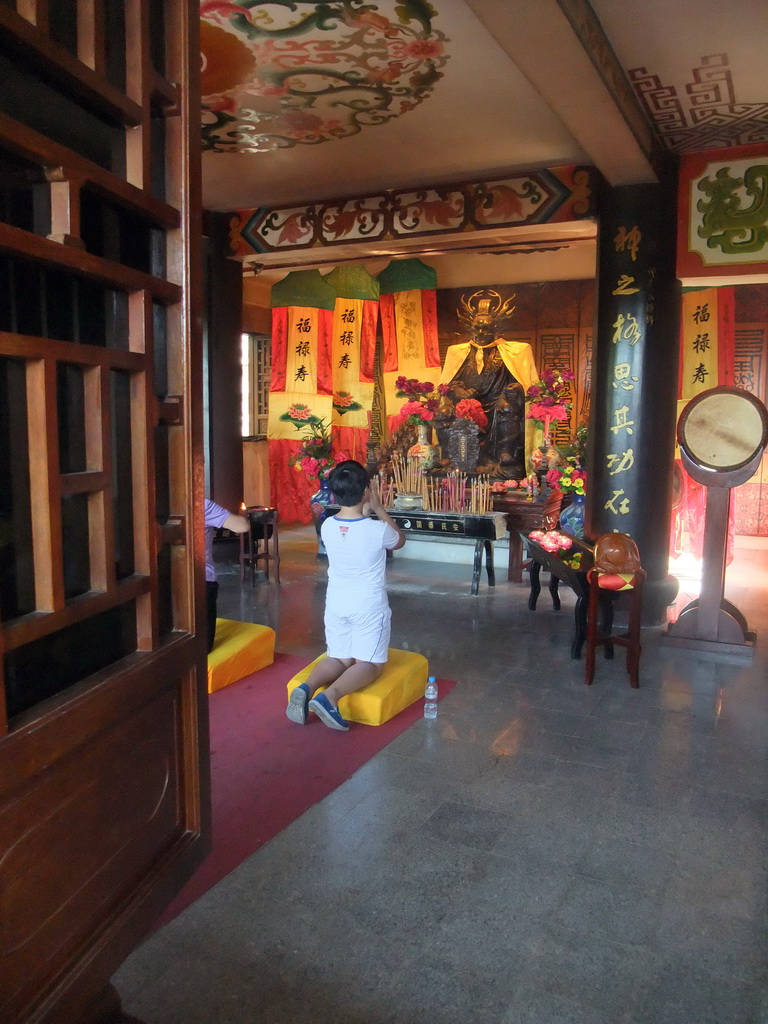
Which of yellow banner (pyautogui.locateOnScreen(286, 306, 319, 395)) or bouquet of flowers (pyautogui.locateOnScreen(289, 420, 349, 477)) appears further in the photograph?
yellow banner (pyautogui.locateOnScreen(286, 306, 319, 395))

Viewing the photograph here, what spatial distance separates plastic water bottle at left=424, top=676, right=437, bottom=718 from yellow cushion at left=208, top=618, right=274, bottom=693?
101 cm

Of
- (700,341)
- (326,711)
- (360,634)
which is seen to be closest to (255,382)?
(700,341)

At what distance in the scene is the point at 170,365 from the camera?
4.35 feet

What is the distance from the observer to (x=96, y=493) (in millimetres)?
1168

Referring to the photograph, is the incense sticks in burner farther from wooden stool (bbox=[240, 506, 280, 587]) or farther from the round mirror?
the round mirror

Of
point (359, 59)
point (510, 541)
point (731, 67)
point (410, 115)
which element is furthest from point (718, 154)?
point (510, 541)

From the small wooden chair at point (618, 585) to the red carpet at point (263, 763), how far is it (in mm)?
806

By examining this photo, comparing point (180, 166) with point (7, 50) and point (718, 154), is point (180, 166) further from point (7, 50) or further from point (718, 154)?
point (718, 154)

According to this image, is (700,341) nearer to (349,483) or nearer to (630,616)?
(630,616)

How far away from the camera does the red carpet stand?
2.43m

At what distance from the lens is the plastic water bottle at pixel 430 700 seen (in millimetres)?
3479

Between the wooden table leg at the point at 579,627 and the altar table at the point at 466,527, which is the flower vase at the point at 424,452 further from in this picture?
the wooden table leg at the point at 579,627

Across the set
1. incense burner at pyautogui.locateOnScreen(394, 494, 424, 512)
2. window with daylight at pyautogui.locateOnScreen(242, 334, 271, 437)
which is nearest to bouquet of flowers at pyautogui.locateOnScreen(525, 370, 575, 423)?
incense burner at pyautogui.locateOnScreen(394, 494, 424, 512)

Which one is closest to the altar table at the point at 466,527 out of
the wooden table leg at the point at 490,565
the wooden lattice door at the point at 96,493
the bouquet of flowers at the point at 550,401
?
the wooden table leg at the point at 490,565
